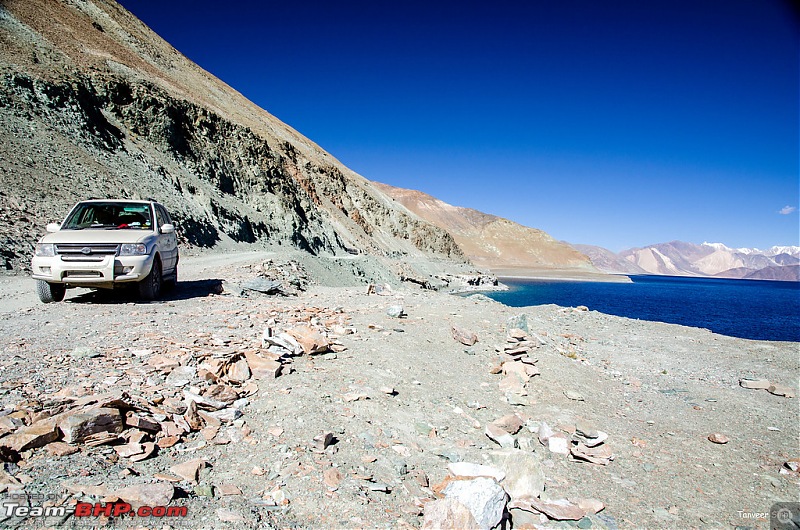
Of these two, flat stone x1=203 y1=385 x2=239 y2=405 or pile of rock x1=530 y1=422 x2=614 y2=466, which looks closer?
flat stone x1=203 y1=385 x2=239 y2=405

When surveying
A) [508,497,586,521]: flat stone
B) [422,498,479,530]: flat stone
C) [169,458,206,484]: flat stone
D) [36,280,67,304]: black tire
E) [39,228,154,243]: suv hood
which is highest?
[39,228,154,243]: suv hood

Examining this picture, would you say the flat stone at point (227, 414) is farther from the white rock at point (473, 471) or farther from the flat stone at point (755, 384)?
the flat stone at point (755, 384)

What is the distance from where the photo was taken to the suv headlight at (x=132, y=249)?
29.7 ft

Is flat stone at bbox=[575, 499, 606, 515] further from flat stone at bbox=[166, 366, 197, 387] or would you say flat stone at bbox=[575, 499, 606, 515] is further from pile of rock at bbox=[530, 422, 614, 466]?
flat stone at bbox=[166, 366, 197, 387]

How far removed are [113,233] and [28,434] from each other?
22.8 ft

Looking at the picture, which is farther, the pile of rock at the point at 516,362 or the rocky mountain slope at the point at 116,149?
the rocky mountain slope at the point at 116,149

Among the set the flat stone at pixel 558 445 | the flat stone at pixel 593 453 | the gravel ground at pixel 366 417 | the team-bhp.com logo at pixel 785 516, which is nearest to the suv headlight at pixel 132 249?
the gravel ground at pixel 366 417

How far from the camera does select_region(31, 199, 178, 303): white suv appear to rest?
343 inches

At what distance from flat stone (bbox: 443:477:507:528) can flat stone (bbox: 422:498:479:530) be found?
0.07 metres

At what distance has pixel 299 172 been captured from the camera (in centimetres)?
5819

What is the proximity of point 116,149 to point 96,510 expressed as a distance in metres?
33.4

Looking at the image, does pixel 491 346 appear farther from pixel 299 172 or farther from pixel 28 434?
pixel 299 172

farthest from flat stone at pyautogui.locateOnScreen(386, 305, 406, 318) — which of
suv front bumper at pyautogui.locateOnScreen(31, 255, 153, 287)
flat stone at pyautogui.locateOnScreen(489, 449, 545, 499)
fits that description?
flat stone at pyautogui.locateOnScreen(489, 449, 545, 499)

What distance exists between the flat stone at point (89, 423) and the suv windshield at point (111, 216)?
7368mm
